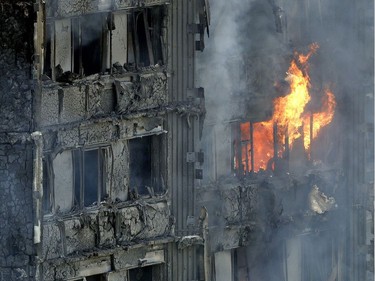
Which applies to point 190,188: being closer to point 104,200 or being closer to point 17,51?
point 104,200

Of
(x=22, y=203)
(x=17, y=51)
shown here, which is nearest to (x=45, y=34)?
(x=17, y=51)

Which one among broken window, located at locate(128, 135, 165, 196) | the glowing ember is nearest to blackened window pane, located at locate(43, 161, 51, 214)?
broken window, located at locate(128, 135, 165, 196)

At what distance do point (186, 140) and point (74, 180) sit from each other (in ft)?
10.8

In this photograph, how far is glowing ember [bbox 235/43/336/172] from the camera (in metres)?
48.1

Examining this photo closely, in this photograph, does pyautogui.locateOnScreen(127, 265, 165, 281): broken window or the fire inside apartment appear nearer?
the fire inside apartment

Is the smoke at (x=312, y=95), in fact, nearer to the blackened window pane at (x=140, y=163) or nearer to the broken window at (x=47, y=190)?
the blackened window pane at (x=140, y=163)

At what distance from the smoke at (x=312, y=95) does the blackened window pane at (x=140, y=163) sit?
1.89 meters

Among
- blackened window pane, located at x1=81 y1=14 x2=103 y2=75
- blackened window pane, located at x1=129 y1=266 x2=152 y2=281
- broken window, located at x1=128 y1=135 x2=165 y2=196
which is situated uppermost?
blackened window pane, located at x1=81 y1=14 x2=103 y2=75

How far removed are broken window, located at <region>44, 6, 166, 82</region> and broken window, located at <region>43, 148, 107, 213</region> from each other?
5.73 feet

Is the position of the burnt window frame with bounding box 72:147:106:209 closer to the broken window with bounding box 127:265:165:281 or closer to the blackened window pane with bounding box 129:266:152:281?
the blackened window pane with bounding box 129:266:152:281

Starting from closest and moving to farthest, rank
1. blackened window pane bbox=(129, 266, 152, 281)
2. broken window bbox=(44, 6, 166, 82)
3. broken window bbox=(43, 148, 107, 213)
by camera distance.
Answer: broken window bbox=(44, 6, 166, 82)
broken window bbox=(43, 148, 107, 213)
blackened window pane bbox=(129, 266, 152, 281)

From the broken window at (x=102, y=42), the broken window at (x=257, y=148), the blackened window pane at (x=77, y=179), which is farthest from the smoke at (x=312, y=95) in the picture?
the blackened window pane at (x=77, y=179)

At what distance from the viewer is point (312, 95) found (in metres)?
49.5

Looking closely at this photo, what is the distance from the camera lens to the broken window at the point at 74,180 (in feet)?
141
